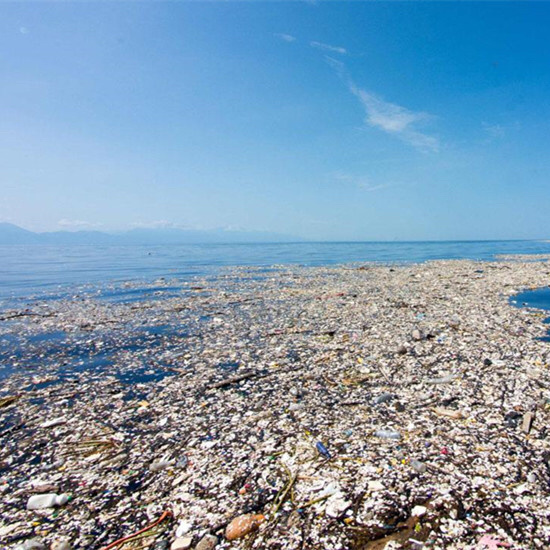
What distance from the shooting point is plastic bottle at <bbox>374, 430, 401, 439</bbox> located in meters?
5.13

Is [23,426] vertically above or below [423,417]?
below

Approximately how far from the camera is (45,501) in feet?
13.6

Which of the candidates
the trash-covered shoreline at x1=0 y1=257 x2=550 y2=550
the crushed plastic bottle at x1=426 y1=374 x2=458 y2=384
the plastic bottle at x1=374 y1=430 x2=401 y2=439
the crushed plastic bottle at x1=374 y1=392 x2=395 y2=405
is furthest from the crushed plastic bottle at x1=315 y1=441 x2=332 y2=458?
the crushed plastic bottle at x1=426 y1=374 x2=458 y2=384

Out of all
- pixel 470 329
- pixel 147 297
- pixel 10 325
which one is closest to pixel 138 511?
pixel 470 329

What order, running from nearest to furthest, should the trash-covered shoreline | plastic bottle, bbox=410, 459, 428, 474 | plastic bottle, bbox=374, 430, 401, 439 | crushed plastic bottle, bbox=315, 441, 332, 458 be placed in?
1. the trash-covered shoreline
2. plastic bottle, bbox=410, 459, 428, 474
3. crushed plastic bottle, bbox=315, 441, 332, 458
4. plastic bottle, bbox=374, 430, 401, 439

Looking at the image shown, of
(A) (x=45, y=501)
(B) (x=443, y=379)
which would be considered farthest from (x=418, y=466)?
(A) (x=45, y=501)

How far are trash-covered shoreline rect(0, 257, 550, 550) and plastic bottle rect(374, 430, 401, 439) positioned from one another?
0.14 feet

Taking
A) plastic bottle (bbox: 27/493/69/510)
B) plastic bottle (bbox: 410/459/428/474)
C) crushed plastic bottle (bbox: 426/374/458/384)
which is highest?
crushed plastic bottle (bbox: 426/374/458/384)

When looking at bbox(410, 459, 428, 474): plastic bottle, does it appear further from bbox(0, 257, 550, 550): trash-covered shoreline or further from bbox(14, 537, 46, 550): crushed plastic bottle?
bbox(14, 537, 46, 550): crushed plastic bottle

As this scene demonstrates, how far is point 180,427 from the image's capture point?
5.78 meters

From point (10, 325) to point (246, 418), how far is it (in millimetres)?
13386

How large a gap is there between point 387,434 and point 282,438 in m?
1.69

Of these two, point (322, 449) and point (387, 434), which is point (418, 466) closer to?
point (387, 434)

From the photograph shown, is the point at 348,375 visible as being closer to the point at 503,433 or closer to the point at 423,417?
the point at 423,417
